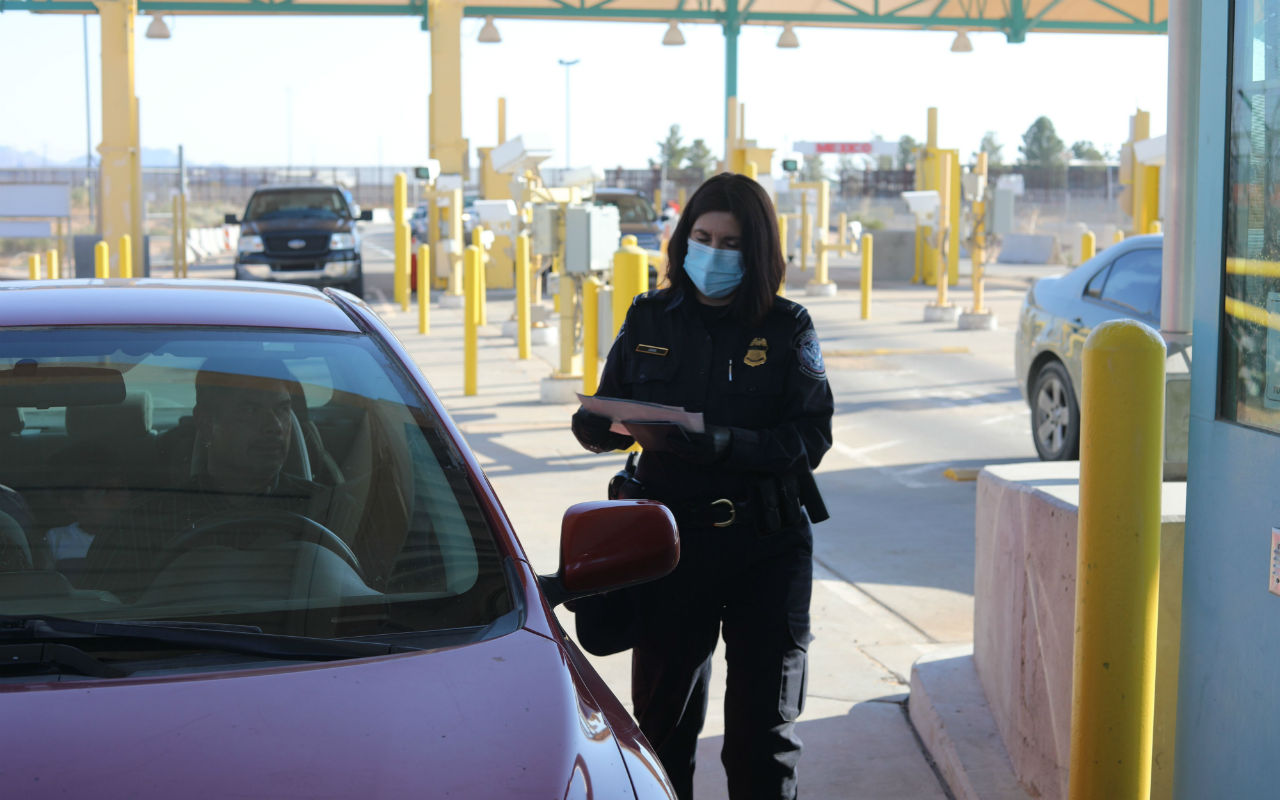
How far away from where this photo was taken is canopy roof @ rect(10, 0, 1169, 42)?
1032 inches

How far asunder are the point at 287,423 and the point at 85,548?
0.54 m

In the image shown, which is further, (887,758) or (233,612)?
(887,758)

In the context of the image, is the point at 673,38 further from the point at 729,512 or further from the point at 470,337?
the point at 729,512

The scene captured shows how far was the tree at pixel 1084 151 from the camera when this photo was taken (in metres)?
89.4

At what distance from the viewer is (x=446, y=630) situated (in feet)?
7.77

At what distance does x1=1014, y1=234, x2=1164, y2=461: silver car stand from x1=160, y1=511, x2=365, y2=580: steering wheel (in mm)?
7102

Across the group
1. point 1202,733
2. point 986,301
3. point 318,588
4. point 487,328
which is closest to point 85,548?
point 318,588

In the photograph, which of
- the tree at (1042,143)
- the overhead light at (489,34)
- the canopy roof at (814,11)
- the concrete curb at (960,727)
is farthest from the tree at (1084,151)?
the concrete curb at (960,727)

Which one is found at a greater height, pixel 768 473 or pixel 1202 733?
pixel 768 473

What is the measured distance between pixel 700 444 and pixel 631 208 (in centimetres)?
2252

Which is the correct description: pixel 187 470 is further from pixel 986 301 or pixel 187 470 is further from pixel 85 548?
pixel 986 301

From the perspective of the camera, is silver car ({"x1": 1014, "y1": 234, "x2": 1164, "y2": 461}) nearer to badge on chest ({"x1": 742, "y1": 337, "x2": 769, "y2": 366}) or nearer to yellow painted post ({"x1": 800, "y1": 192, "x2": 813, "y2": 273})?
badge on chest ({"x1": 742, "y1": 337, "x2": 769, "y2": 366})

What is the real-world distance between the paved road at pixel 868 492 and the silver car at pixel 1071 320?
1.94ft

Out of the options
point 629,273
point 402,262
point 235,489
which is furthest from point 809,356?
point 402,262
